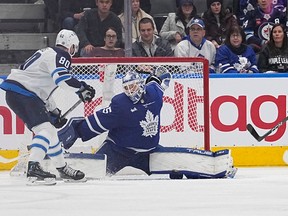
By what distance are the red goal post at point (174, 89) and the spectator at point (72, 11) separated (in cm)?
90

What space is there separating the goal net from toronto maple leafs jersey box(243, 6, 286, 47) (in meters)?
1.38

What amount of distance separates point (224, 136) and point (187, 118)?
56 cm

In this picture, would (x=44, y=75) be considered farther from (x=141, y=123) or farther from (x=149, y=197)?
(x=149, y=197)

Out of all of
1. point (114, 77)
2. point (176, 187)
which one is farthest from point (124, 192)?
point (114, 77)

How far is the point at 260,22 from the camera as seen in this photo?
956 cm

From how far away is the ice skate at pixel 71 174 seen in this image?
6855 mm

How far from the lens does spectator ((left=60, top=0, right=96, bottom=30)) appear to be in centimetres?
911

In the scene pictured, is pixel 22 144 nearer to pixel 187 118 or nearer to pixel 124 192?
pixel 187 118

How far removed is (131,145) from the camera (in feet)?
24.2

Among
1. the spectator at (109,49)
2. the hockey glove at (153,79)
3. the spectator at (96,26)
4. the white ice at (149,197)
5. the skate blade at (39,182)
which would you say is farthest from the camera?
the spectator at (96,26)

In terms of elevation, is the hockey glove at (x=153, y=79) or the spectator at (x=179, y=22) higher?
the spectator at (x=179, y=22)

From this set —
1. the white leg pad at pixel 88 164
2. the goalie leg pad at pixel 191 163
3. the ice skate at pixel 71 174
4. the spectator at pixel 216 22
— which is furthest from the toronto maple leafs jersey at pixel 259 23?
the ice skate at pixel 71 174

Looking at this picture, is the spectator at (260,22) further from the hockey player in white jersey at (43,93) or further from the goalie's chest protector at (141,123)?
the hockey player in white jersey at (43,93)

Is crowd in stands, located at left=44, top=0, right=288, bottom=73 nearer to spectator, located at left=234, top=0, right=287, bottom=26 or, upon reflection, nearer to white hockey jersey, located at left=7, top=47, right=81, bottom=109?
spectator, located at left=234, top=0, right=287, bottom=26
